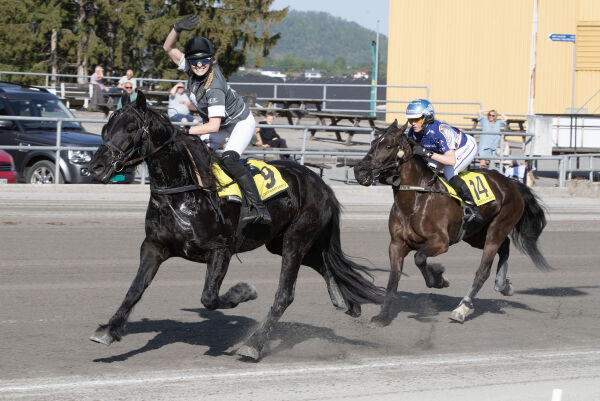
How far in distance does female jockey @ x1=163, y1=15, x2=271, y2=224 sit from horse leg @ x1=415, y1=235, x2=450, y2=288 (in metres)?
1.83

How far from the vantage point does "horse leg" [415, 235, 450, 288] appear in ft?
27.6

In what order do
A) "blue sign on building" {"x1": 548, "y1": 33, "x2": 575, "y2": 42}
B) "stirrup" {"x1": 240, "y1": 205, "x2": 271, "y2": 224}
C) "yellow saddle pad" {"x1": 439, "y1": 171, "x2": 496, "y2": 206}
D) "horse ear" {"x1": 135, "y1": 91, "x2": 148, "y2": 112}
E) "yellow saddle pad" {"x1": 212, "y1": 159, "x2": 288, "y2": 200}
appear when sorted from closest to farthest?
"horse ear" {"x1": 135, "y1": 91, "x2": 148, "y2": 112} < "yellow saddle pad" {"x1": 212, "y1": 159, "x2": 288, "y2": 200} < "stirrup" {"x1": 240, "y1": 205, "x2": 271, "y2": 224} < "yellow saddle pad" {"x1": 439, "y1": 171, "x2": 496, "y2": 206} < "blue sign on building" {"x1": 548, "y1": 33, "x2": 575, "y2": 42}

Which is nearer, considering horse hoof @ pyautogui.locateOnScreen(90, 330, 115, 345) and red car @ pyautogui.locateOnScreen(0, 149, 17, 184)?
horse hoof @ pyautogui.locateOnScreen(90, 330, 115, 345)

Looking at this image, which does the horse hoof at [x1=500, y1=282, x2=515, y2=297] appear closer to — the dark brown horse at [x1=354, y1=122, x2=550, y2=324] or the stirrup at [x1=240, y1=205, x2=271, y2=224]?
the dark brown horse at [x1=354, y1=122, x2=550, y2=324]

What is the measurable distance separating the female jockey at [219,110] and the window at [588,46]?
26.7m

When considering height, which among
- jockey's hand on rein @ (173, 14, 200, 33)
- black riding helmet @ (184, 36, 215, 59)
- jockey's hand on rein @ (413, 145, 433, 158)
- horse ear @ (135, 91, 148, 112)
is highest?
jockey's hand on rein @ (173, 14, 200, 33)

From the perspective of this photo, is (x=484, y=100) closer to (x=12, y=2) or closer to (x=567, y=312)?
(x=12, y=2)

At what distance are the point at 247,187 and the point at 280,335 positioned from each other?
1.38m

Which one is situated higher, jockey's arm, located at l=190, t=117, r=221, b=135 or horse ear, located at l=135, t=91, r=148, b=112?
horse ear, located at l=135, t=91, r=148, b=112

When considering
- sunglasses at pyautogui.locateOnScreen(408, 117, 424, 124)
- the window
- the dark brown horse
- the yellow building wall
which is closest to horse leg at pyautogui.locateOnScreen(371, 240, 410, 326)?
the dark brown horse

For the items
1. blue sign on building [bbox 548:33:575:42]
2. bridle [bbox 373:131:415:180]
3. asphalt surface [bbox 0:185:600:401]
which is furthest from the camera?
blue sign on building [bbox 548:33:575:42]

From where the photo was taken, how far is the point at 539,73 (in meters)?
32.9

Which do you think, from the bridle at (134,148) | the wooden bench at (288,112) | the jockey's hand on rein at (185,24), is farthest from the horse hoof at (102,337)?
the wooden bench at (288,112)

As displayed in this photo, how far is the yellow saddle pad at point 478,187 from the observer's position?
363 inches
